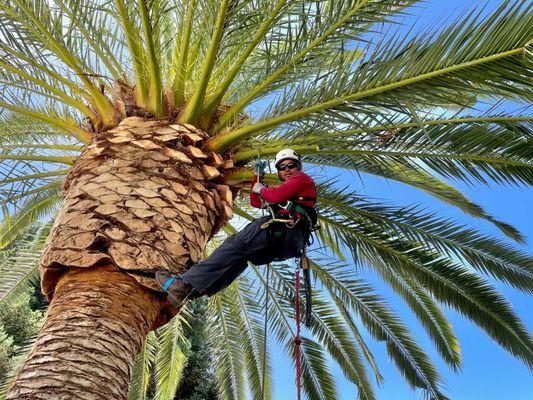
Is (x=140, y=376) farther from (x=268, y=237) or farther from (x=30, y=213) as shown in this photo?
(x=268, y=237)

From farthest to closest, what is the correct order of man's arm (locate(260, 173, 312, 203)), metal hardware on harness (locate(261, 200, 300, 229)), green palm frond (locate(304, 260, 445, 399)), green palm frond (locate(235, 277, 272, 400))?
green palm frond (locate(235, 277, 272, 400))
green palm frond (locate(304, 260, 445, 399))
man's arm (locate(260, 173, 312, 203))
metal hardware on harness (locate(261, 200, 300, 229))

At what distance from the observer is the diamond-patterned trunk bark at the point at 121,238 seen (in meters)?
3.63

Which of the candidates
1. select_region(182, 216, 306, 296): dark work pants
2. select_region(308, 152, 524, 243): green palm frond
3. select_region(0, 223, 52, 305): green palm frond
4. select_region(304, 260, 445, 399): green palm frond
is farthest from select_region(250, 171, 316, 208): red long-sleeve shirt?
select_region(0, 223, 52, 305): green palm frond

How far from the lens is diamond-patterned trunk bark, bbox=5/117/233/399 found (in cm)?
363

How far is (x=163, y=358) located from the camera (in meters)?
7.95

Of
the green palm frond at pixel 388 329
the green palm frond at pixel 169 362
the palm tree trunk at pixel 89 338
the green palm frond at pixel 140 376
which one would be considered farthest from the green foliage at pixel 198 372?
the palm tree trunk at pixel 89 338

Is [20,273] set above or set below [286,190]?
above

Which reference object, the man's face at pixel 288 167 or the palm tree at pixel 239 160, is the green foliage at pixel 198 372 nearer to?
the palm tree at pixel 239 160

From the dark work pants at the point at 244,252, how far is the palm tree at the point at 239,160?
25 centimetres

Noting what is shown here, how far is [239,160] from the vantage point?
5.62m

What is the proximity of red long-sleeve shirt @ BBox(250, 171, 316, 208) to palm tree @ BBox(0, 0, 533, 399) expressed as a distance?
583 millimetres

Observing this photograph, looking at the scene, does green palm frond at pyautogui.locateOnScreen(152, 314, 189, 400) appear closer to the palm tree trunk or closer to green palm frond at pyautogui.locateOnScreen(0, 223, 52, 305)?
green palm frond at pyautogui.locateOnScreen(0, 223, 52, 305)

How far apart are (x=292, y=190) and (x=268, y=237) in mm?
412

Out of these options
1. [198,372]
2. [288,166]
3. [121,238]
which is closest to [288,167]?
[288,166]
